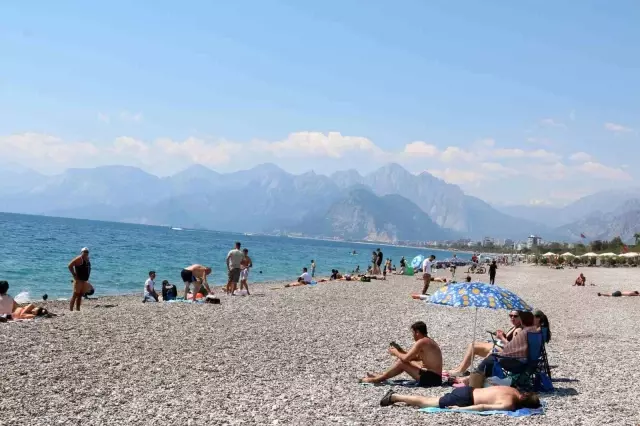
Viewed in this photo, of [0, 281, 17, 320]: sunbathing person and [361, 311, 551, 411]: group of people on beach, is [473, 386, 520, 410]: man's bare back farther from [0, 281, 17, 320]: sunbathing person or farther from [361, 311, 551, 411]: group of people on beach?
[0, 281, 17, 320]: sunbathing person

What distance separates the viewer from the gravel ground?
25.2 feet

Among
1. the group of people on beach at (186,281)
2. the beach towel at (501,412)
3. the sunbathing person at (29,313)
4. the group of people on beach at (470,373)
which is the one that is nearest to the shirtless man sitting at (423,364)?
the group of people on beach at (470,373)

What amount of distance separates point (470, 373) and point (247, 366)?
12.7ft

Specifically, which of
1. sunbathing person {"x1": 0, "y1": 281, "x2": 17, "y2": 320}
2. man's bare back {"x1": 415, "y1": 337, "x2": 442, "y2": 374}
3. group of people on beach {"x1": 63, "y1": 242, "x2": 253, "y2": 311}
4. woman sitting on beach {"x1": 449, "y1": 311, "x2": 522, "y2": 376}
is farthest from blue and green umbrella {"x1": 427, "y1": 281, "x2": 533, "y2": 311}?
Answer: group of people on beach {"x1": 63, "y1": 242, "x2": 253, "y2": 311}

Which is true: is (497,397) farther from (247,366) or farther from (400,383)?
(247,366)

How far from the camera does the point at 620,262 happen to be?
82188mm

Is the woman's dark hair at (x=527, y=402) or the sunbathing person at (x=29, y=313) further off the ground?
the woman's dark hair at (x=527, y=402)

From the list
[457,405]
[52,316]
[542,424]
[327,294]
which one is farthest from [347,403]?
[327,294]

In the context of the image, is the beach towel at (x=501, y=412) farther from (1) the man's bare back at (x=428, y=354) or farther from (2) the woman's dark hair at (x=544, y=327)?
(2) the woman's dark hair at (x=544, y=327)

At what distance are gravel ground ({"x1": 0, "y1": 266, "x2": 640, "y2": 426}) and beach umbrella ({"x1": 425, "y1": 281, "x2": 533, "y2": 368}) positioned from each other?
1431 mm

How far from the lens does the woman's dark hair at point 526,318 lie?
9.51m

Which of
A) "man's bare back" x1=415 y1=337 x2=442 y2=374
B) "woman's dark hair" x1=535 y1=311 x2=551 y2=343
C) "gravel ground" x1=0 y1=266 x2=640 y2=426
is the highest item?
"woman's dark hair" x1=535 y1=311 x2=551 y2=343

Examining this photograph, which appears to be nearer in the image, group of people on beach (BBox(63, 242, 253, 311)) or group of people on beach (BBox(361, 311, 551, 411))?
group of people on beach (BBox(361, 311, 551, 411))

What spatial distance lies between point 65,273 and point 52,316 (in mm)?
24863
